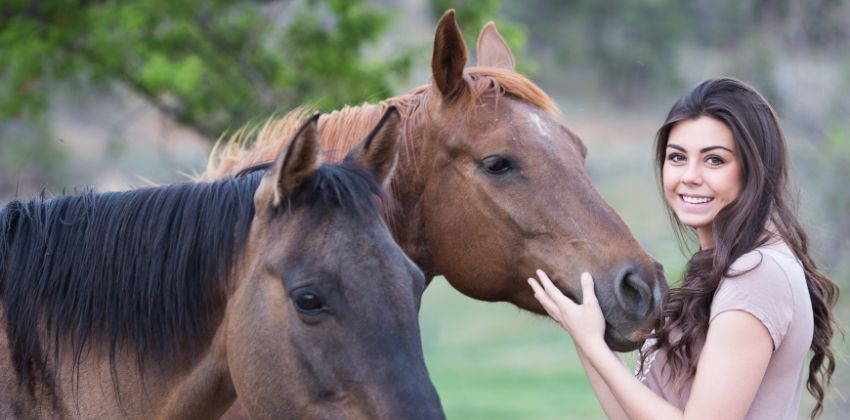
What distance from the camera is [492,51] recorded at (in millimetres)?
5281

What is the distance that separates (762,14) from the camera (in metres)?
40.6

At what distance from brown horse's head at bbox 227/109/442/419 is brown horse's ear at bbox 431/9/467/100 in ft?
4.42

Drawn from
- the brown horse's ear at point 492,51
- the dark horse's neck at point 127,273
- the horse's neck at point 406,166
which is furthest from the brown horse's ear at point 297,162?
the brown horse's ear at point 492,51

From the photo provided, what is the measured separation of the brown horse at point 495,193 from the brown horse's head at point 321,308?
109 cm

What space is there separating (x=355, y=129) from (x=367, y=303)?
5.14 ft

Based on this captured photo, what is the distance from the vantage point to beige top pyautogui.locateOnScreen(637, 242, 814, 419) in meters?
3.16

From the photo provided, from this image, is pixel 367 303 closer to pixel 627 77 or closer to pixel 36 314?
pixel 36 314

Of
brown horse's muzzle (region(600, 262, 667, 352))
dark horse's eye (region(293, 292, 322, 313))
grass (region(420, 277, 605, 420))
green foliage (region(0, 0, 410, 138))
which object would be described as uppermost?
green foliage (region(0, 0, 410, 138))

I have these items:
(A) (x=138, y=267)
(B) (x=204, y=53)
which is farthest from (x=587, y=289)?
(B) (x=204, y=53)

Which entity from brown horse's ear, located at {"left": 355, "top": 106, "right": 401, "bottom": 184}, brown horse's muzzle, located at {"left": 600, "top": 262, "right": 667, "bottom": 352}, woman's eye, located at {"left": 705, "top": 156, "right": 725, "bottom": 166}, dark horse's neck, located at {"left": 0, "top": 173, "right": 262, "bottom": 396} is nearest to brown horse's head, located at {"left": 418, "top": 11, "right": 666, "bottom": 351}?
brown horse's muzzle, located at {"left": 600, "top": 262, "right": 667, "bottom": 352}

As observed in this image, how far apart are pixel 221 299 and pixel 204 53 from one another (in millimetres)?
7926

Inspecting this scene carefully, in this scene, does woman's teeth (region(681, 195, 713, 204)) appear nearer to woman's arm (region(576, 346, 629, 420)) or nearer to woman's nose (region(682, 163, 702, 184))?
woman's nose (region(682, 163, 702, 184))

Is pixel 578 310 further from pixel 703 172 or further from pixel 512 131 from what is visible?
pixel 512 131

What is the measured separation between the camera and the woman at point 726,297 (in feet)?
10.4
